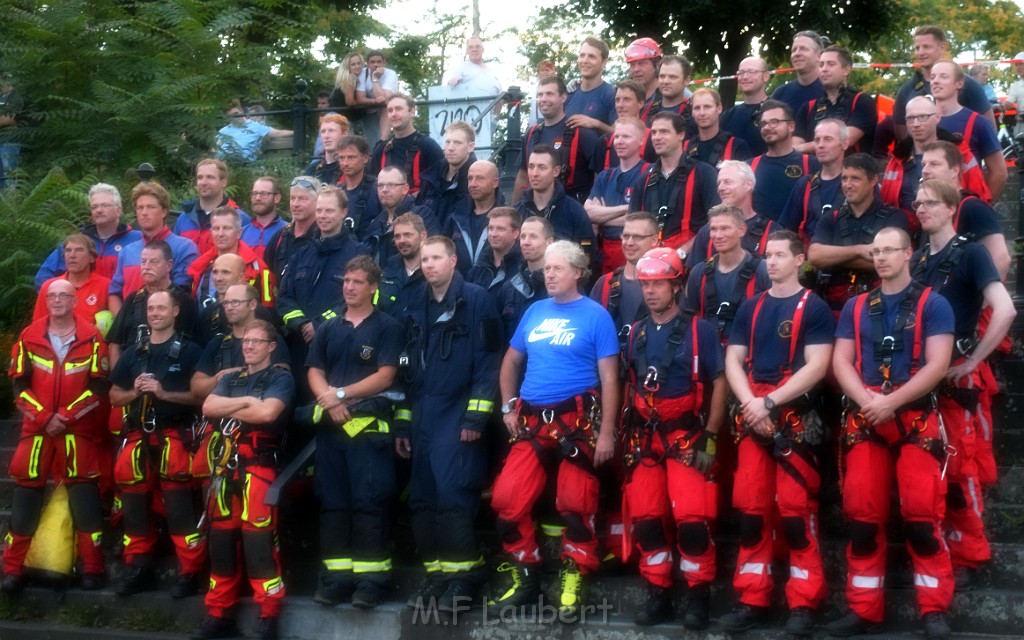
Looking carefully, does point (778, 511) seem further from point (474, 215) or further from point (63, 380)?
point (63, 380)

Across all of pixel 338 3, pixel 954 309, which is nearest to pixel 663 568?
pixel 954 309

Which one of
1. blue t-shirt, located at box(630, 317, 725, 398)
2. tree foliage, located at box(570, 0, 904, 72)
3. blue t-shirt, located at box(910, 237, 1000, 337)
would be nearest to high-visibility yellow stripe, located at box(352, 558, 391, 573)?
blue t-shirt, located at box(630, 317, 725, 398)

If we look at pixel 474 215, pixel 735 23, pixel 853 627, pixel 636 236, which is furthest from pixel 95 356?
pixel 735 23

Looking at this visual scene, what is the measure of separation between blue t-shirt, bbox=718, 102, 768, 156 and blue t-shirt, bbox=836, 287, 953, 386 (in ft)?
9.78

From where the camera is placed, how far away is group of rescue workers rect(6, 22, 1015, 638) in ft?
22.6

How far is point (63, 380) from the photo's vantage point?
900cm

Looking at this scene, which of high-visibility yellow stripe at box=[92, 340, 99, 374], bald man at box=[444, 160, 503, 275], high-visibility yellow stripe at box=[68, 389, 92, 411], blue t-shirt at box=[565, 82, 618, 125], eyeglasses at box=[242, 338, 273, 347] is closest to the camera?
eyeglasses at box=[242, 338, 273, 347]

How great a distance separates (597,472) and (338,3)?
571 inches

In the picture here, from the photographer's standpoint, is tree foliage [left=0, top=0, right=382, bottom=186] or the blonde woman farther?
the blonde woman

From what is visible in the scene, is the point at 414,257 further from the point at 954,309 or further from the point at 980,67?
the point at 980,67

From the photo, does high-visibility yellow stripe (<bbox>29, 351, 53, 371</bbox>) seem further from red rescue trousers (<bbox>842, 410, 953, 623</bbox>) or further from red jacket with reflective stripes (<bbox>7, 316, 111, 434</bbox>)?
red rescue trousers (<bbox>842, 410, 953, 623</bbox>)

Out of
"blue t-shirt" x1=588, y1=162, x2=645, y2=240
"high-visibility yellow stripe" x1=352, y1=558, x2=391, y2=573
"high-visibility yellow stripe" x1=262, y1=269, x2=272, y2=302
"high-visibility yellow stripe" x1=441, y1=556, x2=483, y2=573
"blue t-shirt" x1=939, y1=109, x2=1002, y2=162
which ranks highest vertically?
"blue t-shirt" x1=939, y1=109, x2=1002, y2=162

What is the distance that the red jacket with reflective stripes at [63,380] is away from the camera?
29.5 feet

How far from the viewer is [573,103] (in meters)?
10.5
